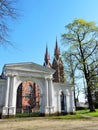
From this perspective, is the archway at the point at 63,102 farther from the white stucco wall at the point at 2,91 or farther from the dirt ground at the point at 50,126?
the dirt ground at the point at 50,126

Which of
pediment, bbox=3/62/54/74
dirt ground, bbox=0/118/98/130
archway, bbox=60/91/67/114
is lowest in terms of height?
dirt ground, bbox=0/118/98/130

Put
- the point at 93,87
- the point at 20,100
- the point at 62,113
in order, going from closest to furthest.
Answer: the point at 62,113 → the point at 93,87 → the point at 20,100

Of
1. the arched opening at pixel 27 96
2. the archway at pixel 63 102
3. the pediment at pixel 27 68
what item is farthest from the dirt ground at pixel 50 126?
the arched opening at pixel 27 96

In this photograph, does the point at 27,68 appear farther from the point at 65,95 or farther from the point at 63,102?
the point at 63,102

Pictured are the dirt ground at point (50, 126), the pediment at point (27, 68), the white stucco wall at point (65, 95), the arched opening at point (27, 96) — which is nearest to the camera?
the dirt ground at point (50, 126)

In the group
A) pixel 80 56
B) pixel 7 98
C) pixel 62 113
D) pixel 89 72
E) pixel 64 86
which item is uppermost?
pixel 80 56

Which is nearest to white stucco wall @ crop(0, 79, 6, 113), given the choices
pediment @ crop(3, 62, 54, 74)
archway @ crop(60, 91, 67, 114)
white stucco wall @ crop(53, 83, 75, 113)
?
pediment @ crop(3, 62, 54, 74)

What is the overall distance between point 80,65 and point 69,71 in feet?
8.07

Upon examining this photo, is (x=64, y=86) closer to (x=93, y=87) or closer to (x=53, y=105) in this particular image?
(x=53, y=105)

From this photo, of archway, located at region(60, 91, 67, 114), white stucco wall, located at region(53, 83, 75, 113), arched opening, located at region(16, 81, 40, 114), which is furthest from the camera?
arched opening, located at region(16, 81, 40, 114)

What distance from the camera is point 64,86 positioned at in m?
24.8

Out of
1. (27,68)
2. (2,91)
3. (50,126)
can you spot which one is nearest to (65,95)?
(27,68)

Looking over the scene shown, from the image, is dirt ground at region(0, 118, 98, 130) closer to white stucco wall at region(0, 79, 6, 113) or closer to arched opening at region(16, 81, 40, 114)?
white stucco wall at region(0, 79, 6, 113)

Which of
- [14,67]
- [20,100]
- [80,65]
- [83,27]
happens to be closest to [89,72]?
[80,65]
